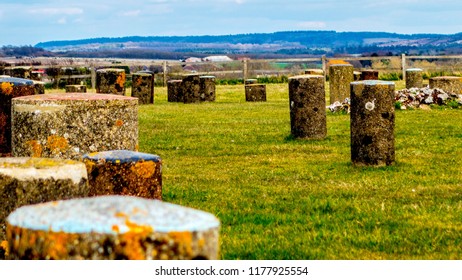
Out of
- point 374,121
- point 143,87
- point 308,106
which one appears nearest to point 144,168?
point 374,121

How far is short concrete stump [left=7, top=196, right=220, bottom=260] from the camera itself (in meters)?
3.21

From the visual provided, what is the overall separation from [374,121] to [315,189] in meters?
1.87

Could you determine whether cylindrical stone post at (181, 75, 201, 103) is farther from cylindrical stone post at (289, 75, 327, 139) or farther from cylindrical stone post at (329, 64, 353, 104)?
cylindrical stone post at (289, 75, 327, 139)

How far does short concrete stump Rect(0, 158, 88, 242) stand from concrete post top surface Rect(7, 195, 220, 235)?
5.44 ft

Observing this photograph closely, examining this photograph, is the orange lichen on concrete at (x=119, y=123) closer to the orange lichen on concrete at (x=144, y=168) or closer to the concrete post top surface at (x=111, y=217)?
the orange lichen on concrete at (x=144, y=168)

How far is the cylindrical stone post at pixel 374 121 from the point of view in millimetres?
11461

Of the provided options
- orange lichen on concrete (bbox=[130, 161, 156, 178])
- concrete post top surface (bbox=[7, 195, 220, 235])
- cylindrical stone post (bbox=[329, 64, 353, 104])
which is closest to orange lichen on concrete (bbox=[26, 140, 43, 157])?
orange lichen on concrete (bbox=[130, 161, 156, 178])

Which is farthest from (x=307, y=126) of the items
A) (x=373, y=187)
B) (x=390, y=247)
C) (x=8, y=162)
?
(x=8, y=162)

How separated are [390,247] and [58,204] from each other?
4.00 metres

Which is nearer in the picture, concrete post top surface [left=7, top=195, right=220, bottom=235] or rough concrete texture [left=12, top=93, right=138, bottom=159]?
concrete post top surface [left=7, top=195, right=220, bottom=235]

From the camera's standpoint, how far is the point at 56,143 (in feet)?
27.4

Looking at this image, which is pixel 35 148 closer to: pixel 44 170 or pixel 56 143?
pixel 56 143

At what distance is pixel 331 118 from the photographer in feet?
66.0

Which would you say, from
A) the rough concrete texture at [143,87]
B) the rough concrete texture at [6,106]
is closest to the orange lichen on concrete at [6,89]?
the rough concrete texture at [6,106]
